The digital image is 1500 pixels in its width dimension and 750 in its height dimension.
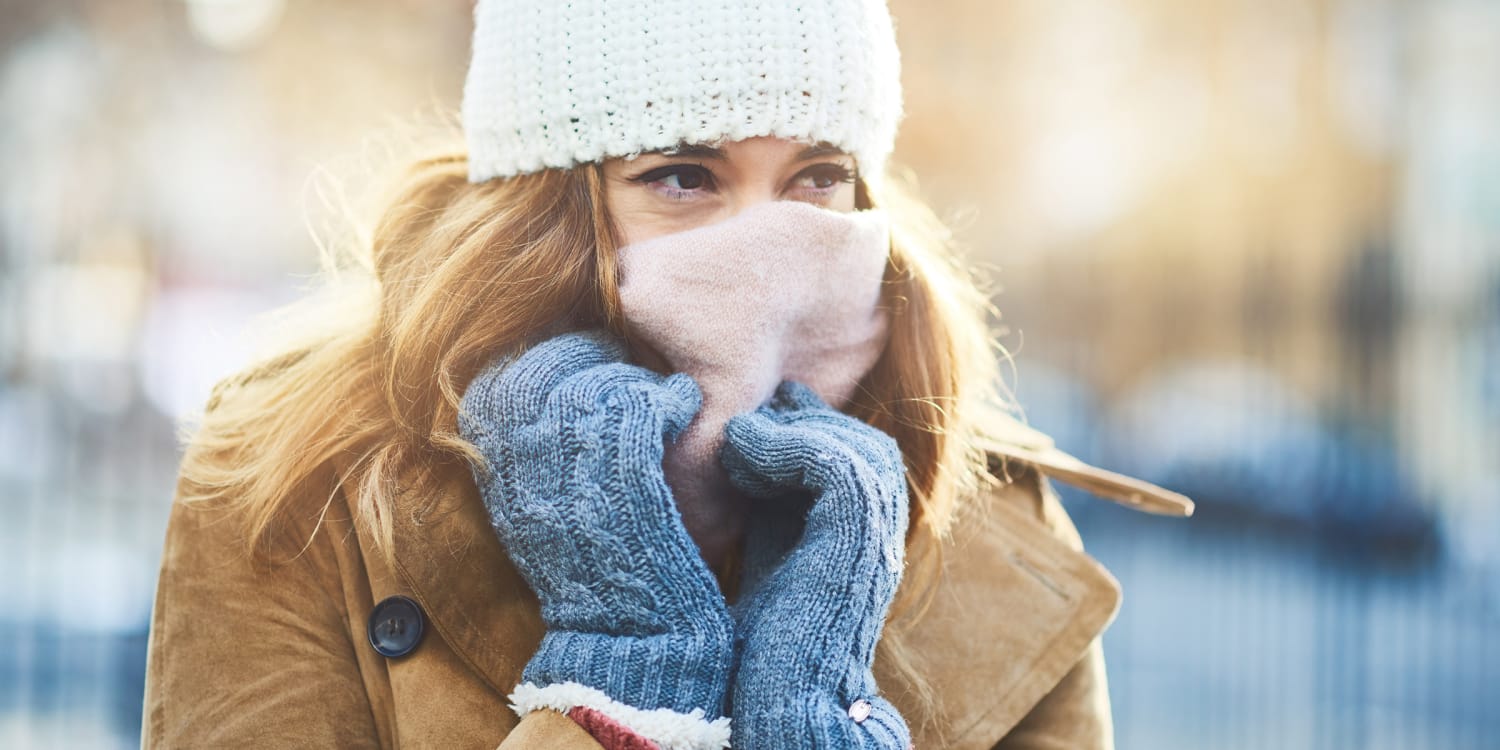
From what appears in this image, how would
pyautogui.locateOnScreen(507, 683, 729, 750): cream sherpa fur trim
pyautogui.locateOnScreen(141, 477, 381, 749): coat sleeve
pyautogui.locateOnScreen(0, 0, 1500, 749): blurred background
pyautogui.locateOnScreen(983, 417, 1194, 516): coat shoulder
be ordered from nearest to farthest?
pyautogui.locateOnScreen(507, 683, 729, 750): cream sherpa fur trim → pyautogui.locateOnScreen(141, 477, 381, 749): coat sleeve → pyautogui.locateOnScreen(983, 417, 1194, 516): coat shoulder → pyautogui.locateOnScreen(0, 0, 1500, 749): blurred background

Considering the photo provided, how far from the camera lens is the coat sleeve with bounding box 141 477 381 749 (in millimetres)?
1456

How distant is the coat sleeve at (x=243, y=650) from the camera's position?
1.46 metres

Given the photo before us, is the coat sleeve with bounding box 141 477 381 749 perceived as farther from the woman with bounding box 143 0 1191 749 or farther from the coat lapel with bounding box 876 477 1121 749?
the coat lapel with bounding box 876 477 1121 749

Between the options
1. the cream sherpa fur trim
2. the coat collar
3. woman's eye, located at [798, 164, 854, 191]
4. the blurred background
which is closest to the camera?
the cream sherpa fur trim

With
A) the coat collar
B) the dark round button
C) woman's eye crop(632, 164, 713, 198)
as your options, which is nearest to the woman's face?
woman's eye crop(632, 164, 713, 198)

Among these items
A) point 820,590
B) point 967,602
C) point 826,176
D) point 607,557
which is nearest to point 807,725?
point 820,590

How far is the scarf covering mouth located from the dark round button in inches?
15.3

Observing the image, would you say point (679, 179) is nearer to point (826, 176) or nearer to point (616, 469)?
point (826, 176)

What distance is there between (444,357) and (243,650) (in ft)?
1.51

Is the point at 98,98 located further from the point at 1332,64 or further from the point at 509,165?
the point at 1332,64

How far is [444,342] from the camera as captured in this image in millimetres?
1627

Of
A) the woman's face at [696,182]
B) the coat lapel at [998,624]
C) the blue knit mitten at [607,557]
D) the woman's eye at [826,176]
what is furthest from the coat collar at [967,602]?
the woman's eye at [826,176]

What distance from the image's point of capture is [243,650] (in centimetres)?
149

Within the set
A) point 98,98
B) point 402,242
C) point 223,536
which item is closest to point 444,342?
point 402,242
